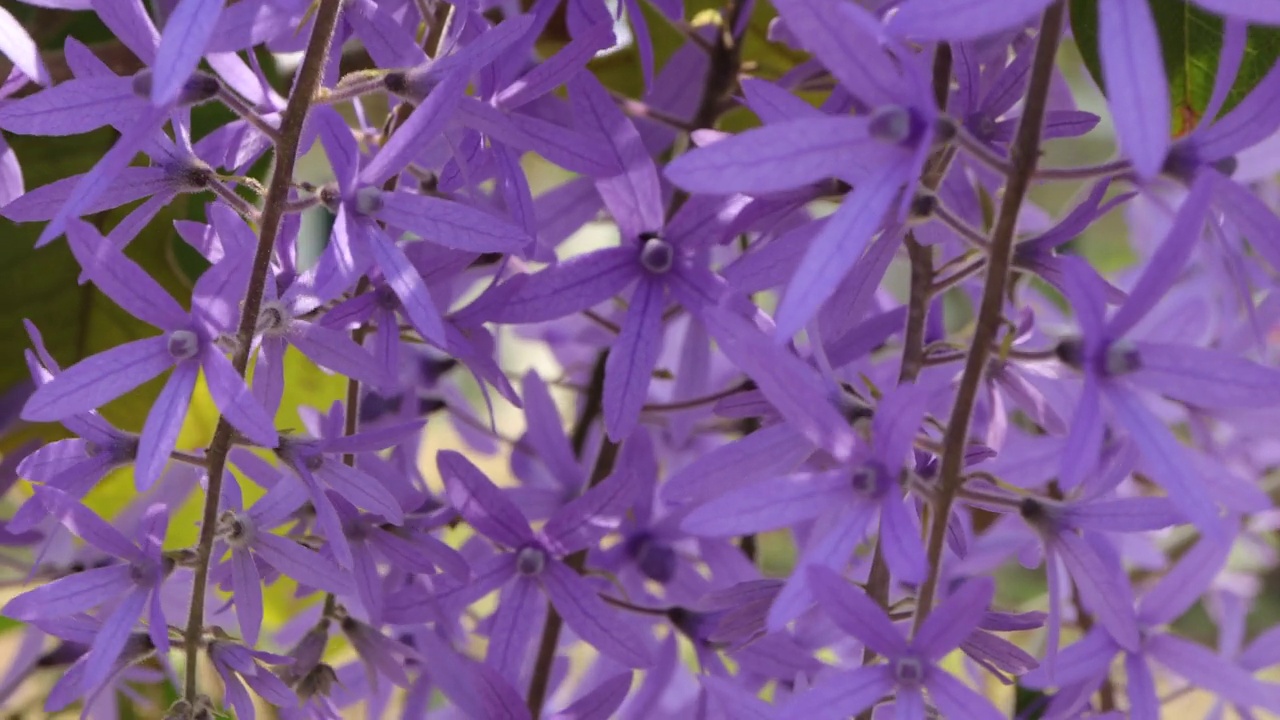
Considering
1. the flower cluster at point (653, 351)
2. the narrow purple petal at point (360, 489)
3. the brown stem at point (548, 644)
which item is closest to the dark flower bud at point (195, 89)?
the flower cluster at point (653, 351)

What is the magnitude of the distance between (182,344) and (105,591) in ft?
0.28

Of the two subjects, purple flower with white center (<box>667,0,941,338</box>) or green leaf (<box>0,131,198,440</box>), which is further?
green leaf (<box>0,131,198,440</box>)

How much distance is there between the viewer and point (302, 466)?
0.38m

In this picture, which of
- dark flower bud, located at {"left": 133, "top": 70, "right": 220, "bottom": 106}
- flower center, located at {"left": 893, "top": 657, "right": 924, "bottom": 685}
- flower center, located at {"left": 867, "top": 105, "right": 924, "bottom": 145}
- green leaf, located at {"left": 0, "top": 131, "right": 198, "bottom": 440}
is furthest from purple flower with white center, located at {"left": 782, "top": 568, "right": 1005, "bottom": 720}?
green leaf, located at {"left": 0, "top": 131, "right": 198, "bottom": 440}

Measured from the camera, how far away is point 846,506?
337 mm

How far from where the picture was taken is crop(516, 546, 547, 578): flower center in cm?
44

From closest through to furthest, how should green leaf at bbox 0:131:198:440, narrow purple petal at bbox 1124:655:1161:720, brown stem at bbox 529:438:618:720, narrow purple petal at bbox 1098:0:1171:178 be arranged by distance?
narrow purple petal at bbox 1098:0:1171:178 → narrow purple petal at bbox 1124:655:1161:720 → brown stem at bbox 529:438:618:720 → green leaf at bbox 0:131:198:440

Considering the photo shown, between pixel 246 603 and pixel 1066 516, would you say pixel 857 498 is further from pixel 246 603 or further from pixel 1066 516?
pixel 246 603

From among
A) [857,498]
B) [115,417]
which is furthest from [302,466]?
[115,417]

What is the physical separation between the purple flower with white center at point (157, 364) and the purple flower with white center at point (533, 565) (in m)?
0.10

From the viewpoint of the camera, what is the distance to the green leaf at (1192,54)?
44 centimetres

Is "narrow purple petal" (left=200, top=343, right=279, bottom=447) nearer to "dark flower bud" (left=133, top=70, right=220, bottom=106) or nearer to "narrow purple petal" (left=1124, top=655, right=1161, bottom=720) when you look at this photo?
"dark flower bud" (left=133, top=70, right=220, bottom=106)

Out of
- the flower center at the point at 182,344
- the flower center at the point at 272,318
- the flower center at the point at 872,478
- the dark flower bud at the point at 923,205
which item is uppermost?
the dark flower bud at the point at 923,205

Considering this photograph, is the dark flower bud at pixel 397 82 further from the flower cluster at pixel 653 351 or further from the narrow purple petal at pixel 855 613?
the narrow purple petal at pixel 855 613
